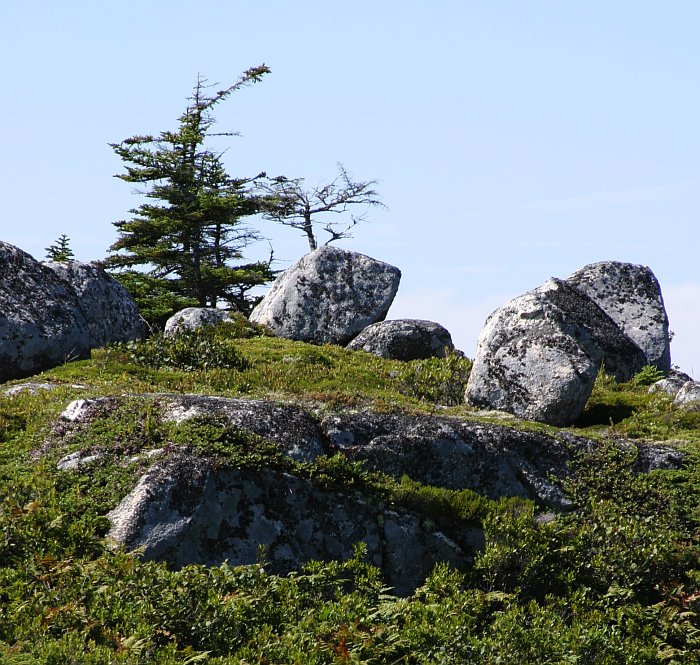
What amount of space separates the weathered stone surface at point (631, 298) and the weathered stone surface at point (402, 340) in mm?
5840

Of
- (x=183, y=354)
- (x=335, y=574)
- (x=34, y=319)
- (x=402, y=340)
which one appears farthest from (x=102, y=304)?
(x=335, y=574)

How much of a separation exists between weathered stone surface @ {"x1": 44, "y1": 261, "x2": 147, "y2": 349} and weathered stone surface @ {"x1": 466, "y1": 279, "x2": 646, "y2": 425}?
1067cm

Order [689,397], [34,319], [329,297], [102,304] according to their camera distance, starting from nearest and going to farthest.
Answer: [34,319]
[689,397]
[102,304]
[329,297]

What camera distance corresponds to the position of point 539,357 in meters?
22.4

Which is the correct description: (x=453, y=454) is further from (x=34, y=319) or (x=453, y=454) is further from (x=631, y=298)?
(x=631, y=298)

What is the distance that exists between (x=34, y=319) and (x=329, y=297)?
39.6 ft

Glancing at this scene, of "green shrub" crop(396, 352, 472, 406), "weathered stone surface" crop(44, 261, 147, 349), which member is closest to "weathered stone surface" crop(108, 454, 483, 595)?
"green shrub" crop(396, 352, 472, 406)

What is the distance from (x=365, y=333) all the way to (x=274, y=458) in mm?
16644

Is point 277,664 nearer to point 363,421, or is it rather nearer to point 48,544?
point 48,544

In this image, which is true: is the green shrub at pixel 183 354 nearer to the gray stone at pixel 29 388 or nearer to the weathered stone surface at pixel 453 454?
the gray stone at pixel 29 388

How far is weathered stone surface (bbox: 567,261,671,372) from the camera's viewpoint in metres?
31.7

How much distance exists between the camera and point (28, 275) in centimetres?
2442

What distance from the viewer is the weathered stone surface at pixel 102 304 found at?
2703 cm

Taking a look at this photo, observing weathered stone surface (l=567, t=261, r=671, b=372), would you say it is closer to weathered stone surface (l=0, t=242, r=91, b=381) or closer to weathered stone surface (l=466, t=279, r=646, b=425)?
weathered stone surface (l=466, t=279, r=646, b=425)
